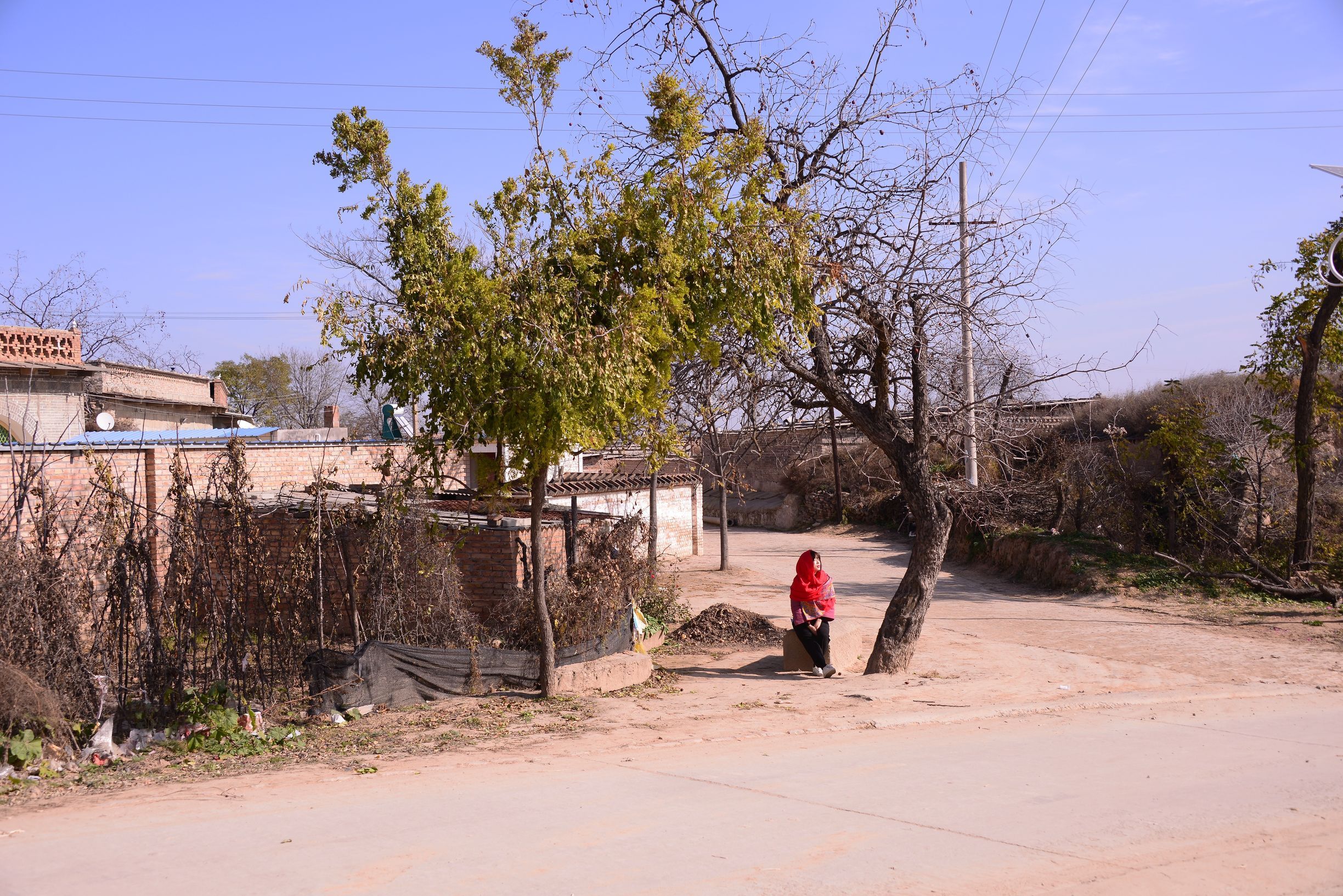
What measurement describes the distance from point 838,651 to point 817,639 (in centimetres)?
79

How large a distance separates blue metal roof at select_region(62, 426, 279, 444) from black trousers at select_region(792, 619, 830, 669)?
357 inches

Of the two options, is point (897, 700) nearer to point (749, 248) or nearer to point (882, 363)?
point (882, 363)

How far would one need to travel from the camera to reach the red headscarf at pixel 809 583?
35.1 ft

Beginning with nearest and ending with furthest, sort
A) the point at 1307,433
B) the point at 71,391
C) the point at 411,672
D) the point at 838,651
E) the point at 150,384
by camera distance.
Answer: the point at 411,672
the point at 838,651
the point at 1307,433
the point at 71,391
the point at 150,384

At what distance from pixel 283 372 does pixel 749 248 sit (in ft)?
154

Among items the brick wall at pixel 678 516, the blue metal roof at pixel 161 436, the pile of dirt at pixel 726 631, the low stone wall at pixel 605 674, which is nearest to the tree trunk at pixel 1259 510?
the pile of dirt at pixel 726 631

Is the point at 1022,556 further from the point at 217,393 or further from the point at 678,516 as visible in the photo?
the point at 217,393

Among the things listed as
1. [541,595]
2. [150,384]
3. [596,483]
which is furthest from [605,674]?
[150,384]

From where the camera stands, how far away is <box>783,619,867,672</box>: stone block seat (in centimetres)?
1117

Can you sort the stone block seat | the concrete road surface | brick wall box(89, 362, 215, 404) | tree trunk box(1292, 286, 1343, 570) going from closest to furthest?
1. the concrete road surface
2. the stone block seat
3. tree trunk box(1292, 286, 1343, 570)
4. brick wall box(89, 362, 215, 404)

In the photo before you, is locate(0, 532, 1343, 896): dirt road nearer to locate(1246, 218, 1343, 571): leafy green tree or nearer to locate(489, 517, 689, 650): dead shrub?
locate(489, 517, 689, 650): dead shrub

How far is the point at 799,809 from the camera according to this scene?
6062 millimetres

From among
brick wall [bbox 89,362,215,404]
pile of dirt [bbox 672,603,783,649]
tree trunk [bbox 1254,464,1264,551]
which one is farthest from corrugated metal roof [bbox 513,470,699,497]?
tree trunk [bbox 1254,464,1264,551]

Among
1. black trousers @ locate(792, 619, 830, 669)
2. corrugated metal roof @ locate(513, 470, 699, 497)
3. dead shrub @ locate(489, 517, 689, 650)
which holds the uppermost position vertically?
corrugated metal roof @ locate(513, 470, 699, 497)
